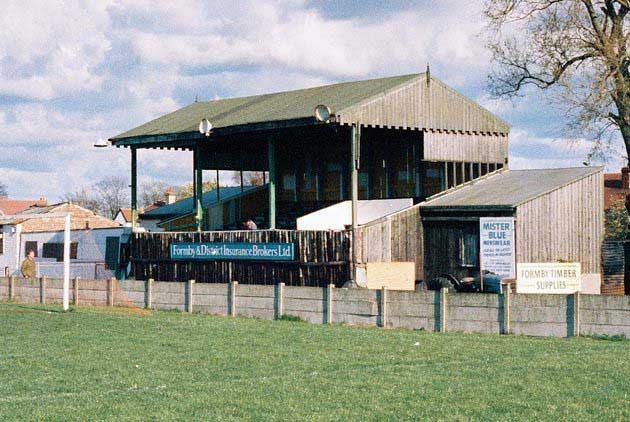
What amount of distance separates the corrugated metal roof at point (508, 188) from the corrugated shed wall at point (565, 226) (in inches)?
11.4

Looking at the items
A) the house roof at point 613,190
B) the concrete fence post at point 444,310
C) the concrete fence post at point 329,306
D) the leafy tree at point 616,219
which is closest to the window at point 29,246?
the concrete fence post at point 329,306

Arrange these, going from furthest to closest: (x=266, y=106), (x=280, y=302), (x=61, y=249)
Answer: (x=61, y=249), (x=266, y=106), (x=280, y=302)

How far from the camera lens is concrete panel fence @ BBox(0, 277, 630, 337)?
22500mm

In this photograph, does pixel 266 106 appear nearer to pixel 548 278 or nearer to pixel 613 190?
pixel 548 278

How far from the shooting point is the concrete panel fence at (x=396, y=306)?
22500 mm

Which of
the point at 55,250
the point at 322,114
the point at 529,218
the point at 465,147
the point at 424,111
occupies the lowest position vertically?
the point at 55,250

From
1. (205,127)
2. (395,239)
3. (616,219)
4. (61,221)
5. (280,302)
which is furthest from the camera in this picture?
(61,221)

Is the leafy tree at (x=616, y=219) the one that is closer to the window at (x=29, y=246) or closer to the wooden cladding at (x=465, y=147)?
the wooden cladding at (x=465, y=147)

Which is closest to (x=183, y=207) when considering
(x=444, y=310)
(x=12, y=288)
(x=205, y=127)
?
(x=205, y=127)

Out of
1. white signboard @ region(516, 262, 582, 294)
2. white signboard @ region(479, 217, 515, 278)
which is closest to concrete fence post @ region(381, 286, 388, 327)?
white signboard @ region(479, 217, 515, 278)

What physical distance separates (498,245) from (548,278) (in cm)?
202

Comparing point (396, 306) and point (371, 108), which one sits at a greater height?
point (371, 108)

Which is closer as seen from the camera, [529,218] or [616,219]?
[529,218]

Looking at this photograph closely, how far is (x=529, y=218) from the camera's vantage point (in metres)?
33.4
